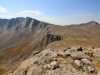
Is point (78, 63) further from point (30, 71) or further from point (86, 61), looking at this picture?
point (30, 71)

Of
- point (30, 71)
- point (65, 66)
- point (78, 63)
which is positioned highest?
point (78, 63)

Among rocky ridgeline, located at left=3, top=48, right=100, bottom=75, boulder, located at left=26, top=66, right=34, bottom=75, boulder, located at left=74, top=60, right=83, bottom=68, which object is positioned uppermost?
boulder, located at left=74, top=60, right=83, bottom=68

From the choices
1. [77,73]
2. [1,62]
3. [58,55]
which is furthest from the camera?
[1,62]

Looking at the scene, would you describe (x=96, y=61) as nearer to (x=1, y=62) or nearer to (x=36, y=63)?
(x=36, y=63)

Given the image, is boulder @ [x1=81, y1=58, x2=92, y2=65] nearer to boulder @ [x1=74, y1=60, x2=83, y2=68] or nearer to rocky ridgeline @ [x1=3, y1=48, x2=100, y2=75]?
rocky ridgeline @ [x1=3, y1=48, x2=100, y2=75]

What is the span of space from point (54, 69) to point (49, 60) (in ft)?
13.0

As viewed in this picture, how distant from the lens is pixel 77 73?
23250 mm

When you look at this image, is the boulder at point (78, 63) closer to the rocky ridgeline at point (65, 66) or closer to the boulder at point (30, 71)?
the rocky ridgeline at point (65, 66)

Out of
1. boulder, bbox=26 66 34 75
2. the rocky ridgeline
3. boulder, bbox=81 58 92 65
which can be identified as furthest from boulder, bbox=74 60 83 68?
boulder, bbox=26 66 34 75

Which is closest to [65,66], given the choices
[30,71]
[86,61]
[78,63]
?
[78,63]

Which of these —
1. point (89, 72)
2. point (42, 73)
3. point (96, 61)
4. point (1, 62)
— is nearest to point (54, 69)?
point (42, 73)

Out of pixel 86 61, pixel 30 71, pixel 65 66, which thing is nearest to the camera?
pixel 65 66

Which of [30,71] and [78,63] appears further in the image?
[30,71]

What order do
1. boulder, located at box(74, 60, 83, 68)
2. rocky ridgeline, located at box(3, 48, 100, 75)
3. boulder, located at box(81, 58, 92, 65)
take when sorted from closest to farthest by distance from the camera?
rocky ridgeline, located at box(3, 48, 100, 75), boulder, located at box(74, 60, 83, 68), boulder, located at box(81, 58, 92, 65)
